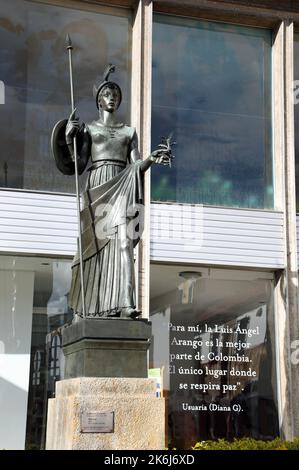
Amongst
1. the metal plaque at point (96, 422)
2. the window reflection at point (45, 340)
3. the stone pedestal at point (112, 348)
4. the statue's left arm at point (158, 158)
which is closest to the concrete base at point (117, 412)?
the metal plaque at point (96, 422)

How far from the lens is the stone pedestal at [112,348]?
7156 millimetres

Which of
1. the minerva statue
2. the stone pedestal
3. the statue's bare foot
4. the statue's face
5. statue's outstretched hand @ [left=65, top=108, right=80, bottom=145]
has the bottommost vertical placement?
the stone pedestal

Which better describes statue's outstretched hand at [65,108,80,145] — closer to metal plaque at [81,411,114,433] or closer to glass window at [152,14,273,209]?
metal plaque at [81,411,114,433]

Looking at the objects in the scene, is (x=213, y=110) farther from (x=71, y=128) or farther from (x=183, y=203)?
(x=71, y=128)

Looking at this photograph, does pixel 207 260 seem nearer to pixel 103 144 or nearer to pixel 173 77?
pixel 173 77

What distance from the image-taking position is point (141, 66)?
15.1 metres

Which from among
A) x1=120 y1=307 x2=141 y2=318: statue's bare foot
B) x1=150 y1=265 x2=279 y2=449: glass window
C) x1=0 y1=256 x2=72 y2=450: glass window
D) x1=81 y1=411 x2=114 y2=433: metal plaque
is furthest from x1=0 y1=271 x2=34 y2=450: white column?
x1=81 y1=411 x2=114 y2=433: metal plaque

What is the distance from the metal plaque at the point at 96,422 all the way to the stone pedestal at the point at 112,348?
17.5 inches

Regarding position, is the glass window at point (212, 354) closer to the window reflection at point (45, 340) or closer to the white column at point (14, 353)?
the window reflection at point (45, 340)

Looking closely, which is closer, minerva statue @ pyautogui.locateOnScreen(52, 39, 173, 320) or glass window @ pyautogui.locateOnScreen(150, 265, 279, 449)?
minerva statue @ pyautogui.locateOnScreen(52, 39, 173, 320)

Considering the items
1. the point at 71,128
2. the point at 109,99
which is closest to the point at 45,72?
the point at 109,99

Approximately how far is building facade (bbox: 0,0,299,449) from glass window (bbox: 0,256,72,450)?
0.02m

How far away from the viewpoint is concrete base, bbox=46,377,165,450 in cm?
678

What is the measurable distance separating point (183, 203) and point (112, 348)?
790 centimetres
